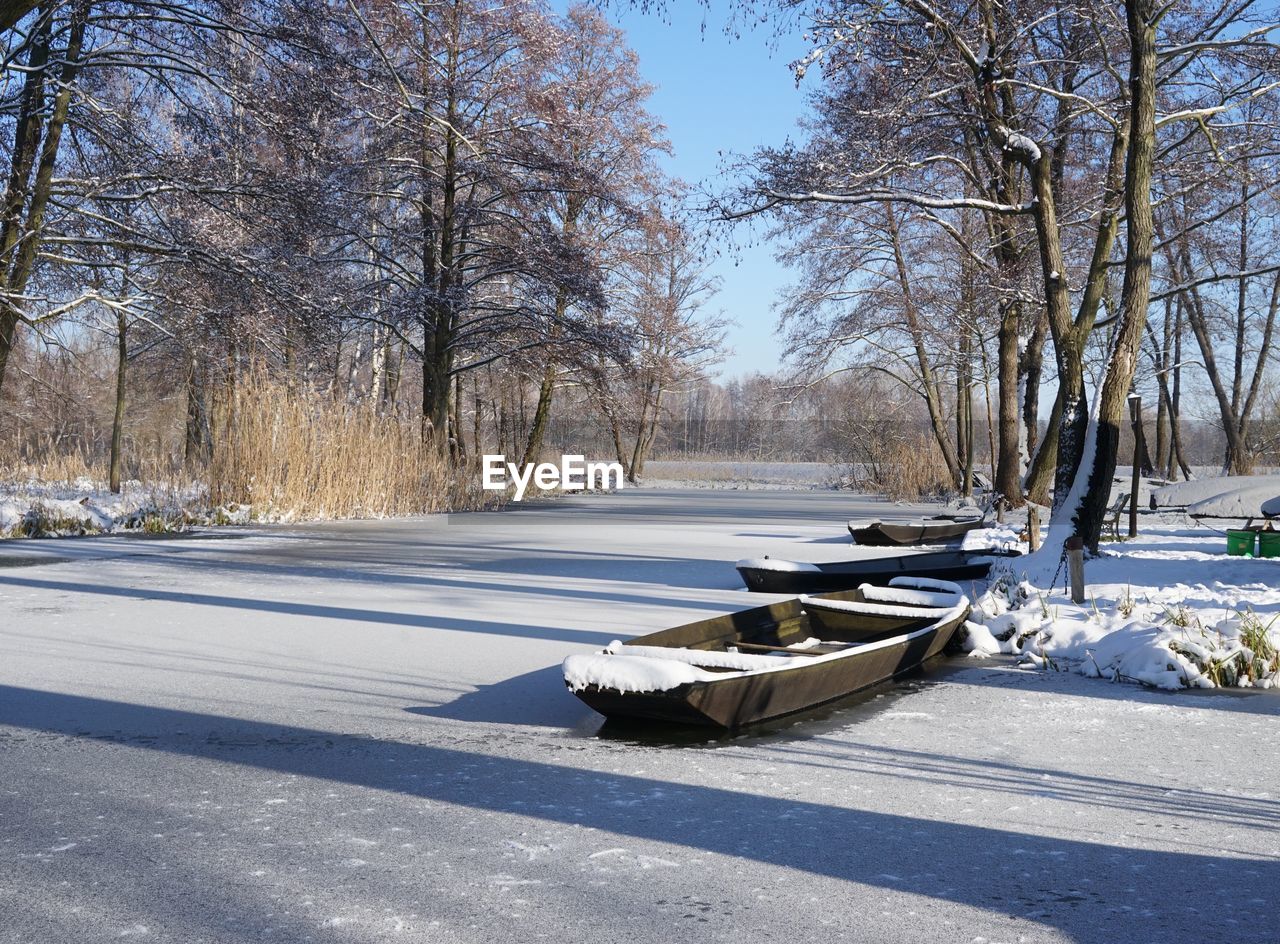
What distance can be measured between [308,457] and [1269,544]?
11740 millimetres

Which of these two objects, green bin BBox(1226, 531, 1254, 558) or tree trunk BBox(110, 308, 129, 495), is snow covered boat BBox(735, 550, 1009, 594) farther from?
tree trunk BBox(110, 308, 129, 495)

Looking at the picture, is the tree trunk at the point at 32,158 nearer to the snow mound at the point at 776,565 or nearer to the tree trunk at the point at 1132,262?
the snow mound at the point at 776,565

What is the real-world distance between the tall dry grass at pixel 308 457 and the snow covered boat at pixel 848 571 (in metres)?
8.67

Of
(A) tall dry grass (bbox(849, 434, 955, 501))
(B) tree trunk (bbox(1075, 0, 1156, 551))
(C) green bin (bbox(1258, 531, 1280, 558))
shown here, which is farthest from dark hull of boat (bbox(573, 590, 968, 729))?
(A) tall dry grass (bbox(849, 434, 955, 501))

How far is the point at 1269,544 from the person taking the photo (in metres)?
10.3

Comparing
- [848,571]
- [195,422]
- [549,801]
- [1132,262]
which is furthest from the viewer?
[195,422]

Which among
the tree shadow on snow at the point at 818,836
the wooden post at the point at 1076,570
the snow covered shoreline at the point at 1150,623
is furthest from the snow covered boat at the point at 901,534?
the tree shadow on snow at the point at 818,836

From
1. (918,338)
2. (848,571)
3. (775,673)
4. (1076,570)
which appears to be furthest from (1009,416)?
(775,673)

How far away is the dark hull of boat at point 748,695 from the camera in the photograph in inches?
175

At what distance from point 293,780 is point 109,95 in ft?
41.1

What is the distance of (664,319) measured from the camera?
102 ft

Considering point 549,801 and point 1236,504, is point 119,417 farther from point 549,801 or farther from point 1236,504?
point 549,801

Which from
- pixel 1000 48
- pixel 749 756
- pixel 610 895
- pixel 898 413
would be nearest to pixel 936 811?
pixel 749 756

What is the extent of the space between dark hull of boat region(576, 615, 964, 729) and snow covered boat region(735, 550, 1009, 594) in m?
3.18
